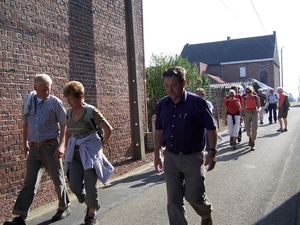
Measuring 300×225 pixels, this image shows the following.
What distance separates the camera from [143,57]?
11.2 metres

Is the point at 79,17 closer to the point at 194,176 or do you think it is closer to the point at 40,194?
the point at 40,194

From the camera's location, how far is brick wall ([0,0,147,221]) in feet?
20.6

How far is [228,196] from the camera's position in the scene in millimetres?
6184

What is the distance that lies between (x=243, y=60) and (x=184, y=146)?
56522mm

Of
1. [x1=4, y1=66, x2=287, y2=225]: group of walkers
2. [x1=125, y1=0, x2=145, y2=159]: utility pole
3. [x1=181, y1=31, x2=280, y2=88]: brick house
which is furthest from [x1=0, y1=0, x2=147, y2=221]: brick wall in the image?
[x1=181, y1=31, x2=280, y2=88]: brick house

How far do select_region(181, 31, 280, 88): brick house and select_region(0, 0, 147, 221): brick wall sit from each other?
1884 inches

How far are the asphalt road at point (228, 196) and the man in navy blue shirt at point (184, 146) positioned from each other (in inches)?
39.4

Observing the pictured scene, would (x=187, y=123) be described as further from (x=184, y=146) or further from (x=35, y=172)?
(x=35, y=172)

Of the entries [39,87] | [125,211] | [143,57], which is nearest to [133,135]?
[143,57]

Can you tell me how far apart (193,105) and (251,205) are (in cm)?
230

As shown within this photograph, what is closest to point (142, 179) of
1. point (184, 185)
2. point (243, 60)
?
point (184, 185)

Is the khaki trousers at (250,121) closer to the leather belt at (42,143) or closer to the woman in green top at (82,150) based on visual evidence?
the woman in green top at (82,150)

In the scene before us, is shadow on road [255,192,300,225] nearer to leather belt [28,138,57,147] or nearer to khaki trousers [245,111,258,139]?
leather belt [28,138,57,147]

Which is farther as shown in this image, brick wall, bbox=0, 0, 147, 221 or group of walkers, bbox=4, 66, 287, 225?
brick wall, bbox=0, 0, 147, 221
